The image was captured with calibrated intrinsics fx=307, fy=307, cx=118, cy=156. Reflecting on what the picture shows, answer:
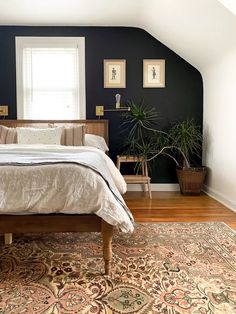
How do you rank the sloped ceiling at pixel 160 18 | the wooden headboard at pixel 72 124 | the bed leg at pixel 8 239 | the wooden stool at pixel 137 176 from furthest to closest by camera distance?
the wooden headboard at pixel 72 124 < the wooden stool at pixel 137 176 < the sloped ceiling at pixel 160 18 < the bed leg at pixel 8 239

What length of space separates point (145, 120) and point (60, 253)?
2820mm

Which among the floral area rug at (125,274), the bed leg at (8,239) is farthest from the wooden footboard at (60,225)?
the bed leg at (8,239)

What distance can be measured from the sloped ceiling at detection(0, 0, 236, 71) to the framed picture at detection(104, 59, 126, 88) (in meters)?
0.55

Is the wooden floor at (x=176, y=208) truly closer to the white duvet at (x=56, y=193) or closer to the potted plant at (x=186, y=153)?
the potted plant at (x=186, y=153)

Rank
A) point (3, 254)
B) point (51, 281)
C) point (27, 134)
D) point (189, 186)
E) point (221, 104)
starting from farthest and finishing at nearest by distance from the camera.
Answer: point (189, 186)
point (221, 104)
point (27, 134)
point (3, 254)
point (51, 281)

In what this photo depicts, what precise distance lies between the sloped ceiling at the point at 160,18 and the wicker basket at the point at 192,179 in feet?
5.04

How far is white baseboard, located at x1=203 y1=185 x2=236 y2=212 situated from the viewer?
376 centimetres

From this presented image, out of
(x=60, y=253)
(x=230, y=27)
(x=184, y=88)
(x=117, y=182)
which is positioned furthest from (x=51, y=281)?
(x=184, y=88)

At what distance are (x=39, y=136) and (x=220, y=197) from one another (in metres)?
2.50

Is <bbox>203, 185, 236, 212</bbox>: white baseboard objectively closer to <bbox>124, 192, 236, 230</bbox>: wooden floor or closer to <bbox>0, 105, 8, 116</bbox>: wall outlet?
<bbox>124, 192, 236, 230</bbox>: wooden floor

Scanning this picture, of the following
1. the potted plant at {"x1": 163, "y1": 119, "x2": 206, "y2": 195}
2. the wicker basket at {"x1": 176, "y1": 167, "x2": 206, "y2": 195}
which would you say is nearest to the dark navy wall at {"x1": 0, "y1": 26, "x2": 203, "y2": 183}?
the potted plant at {"x1": 163, "y1": 119, "x2": 206, "y2": 195}

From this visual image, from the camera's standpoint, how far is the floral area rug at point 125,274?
1703 mm

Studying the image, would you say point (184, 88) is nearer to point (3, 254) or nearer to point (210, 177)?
point (210, 177)

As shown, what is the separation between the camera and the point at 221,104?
4.13 meters
